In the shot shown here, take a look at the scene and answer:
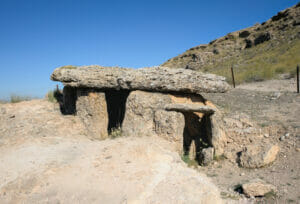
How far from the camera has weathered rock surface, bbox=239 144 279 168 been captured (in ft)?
19.7

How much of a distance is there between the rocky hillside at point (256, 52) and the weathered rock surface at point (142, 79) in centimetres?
1199

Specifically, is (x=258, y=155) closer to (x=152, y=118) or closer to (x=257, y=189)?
(x=257, y=189)

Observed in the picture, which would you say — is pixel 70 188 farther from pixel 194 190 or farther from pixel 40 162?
pixel 194 190

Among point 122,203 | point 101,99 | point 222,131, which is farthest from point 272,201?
point 101,99

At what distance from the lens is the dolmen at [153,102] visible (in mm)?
6238

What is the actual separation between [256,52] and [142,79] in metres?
26.1

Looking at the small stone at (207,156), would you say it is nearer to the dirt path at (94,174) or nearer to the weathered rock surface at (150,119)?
the weathered rock surface at (150,119)

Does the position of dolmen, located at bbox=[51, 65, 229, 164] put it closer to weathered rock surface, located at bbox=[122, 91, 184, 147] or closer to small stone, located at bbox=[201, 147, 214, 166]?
weathered rock surface, located at bbox=[122, 91, 184, 147]

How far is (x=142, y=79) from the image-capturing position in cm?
646

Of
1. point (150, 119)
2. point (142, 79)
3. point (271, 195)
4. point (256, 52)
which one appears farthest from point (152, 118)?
point (256, 52)

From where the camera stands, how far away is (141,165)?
4.15m

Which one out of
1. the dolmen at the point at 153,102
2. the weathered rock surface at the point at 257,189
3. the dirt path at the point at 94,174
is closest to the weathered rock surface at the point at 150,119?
the dolmen at the point at 153,102

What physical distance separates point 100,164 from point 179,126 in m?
2.79

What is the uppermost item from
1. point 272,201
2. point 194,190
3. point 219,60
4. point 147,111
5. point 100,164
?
point 219,60
